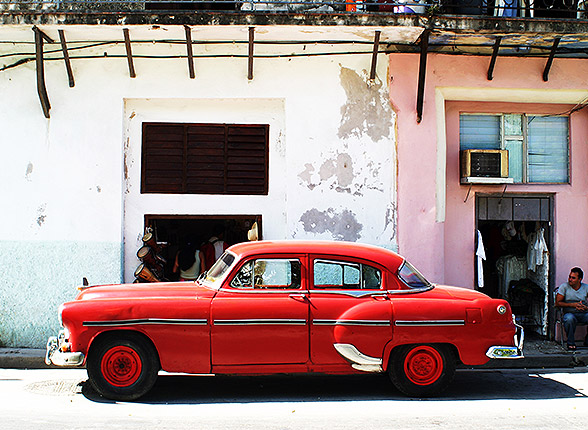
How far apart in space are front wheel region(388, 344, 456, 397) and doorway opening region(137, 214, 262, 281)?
3.76m

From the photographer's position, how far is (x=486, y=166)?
10180 mm

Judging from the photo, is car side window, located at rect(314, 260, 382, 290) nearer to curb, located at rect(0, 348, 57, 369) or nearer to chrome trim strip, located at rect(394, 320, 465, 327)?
chrome trim strip, located at rect(394, 320, 465, 327)

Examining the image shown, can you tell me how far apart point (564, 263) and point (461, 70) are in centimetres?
335

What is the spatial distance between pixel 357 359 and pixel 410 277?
1.06 m

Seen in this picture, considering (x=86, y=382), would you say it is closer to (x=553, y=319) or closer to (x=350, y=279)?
(x=350, y=279)

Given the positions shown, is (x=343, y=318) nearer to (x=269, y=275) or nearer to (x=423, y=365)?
(x=269, y=275)

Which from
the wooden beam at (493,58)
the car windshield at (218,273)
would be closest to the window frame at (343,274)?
the car windshield at (218,273)

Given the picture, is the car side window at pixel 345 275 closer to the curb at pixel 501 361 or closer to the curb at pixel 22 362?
the curb at pixel 501 361

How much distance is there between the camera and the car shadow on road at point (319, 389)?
22.7ft

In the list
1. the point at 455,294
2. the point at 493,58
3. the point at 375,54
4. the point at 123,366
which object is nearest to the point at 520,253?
the point at 493,58

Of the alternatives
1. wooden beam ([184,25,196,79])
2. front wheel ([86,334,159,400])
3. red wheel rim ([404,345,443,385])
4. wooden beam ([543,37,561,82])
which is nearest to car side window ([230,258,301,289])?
front wheel ([86,334,159,400])

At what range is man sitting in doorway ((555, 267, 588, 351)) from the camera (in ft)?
31.7

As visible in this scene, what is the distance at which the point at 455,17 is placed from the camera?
926cm

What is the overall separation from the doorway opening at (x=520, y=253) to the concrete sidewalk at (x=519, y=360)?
1198mm
